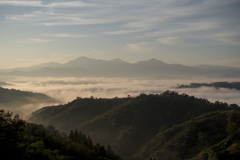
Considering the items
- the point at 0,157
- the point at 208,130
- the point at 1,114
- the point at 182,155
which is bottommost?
the point at 182,155

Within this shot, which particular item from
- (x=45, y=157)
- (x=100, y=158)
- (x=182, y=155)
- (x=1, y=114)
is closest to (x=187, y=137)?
(x=182, y=155)

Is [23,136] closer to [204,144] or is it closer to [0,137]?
[0,137]

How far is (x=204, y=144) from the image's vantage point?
166125 mm

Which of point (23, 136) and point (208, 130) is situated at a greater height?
point (23, 136)

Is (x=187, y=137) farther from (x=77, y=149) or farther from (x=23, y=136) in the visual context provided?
(x=23, y=136)

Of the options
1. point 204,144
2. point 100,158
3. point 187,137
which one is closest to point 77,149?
point 100,158

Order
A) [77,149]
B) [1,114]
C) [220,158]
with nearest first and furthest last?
[1,114]
[220,158]
[77,149]

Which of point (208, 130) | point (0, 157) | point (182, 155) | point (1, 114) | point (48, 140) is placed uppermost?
point (1, 114)

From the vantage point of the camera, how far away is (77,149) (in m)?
90.5

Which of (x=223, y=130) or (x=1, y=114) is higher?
(x=1, y=114)

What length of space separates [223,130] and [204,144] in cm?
2779

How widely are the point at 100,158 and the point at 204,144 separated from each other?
9001 cm

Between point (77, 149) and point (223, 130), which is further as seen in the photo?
point (223, 130)

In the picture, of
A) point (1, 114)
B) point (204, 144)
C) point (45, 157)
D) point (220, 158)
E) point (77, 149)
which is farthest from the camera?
point (204, 144)
